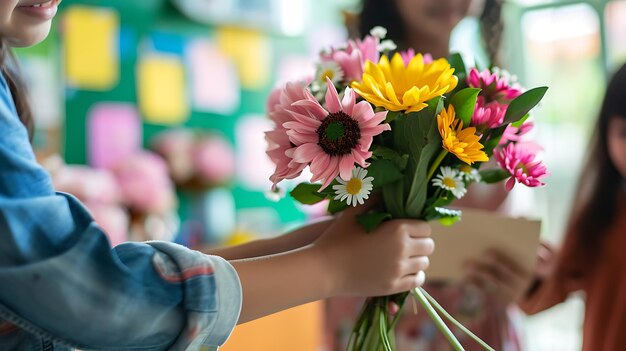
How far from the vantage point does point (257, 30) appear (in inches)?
100

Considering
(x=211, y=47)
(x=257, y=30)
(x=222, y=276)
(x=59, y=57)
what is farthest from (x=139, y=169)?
(x=222, y=276)

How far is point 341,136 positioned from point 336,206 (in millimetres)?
104

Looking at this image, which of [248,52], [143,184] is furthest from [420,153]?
[248,52]

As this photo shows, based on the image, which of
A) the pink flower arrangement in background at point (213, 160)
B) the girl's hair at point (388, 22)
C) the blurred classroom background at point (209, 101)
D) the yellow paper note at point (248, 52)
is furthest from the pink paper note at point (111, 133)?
the girl's hair at point (388, 22)

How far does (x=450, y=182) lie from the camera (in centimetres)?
57

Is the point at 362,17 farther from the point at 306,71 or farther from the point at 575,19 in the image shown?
the point at 575,19

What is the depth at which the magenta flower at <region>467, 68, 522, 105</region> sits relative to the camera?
0.62 m

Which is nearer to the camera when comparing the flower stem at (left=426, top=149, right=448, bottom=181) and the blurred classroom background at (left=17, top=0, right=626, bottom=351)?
the flower stem at (left=426, top=149, right=448, bottom=181)

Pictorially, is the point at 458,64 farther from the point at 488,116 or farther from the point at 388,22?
the point at 388,22

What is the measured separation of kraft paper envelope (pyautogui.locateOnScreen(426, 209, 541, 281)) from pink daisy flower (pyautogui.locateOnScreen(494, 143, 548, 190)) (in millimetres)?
208

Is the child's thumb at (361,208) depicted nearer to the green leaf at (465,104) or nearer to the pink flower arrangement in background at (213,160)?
the green leaf at (465,104)

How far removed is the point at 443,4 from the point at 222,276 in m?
0.67

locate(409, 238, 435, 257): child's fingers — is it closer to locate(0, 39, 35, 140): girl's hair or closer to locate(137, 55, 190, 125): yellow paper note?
locate(0, 39, 35, 140): girl's hair

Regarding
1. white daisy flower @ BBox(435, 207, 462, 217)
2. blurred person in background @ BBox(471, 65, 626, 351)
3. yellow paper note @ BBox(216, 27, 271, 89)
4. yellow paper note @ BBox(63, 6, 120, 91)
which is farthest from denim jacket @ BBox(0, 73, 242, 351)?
yellow paper note @ BBox(216, 27, 271, 89)
